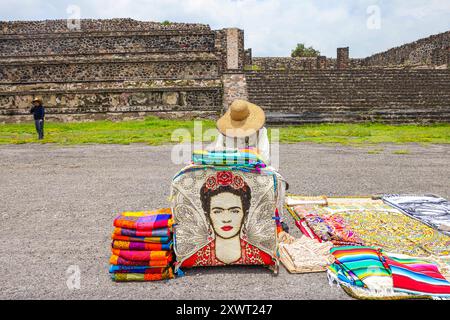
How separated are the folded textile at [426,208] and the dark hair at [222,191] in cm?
213

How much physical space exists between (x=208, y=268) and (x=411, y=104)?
1602cm

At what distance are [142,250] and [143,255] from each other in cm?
6

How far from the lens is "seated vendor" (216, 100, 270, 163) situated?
4219 millimetres

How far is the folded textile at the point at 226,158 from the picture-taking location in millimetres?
3213

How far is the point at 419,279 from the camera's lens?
2.85 metres

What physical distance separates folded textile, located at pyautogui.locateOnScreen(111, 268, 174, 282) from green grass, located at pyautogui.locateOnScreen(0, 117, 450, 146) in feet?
24.9

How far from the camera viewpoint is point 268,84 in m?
18.7

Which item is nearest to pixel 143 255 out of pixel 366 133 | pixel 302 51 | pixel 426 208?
pixel 426 208

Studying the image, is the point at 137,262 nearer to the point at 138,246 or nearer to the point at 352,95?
the point at 138,246

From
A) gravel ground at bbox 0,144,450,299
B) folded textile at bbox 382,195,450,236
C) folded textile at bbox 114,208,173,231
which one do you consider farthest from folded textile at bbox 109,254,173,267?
folded textile at bbox 382,195,450,236

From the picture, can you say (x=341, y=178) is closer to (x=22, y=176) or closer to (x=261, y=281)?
(x=261, y=281)
